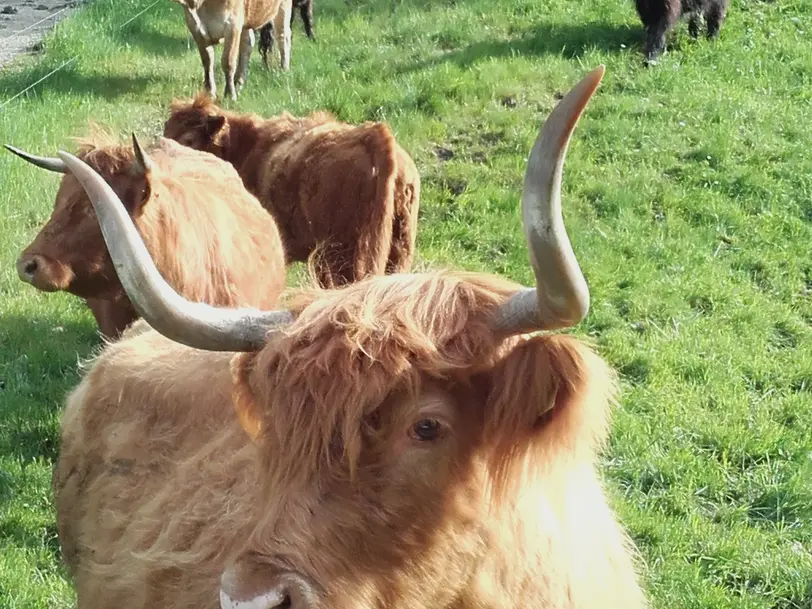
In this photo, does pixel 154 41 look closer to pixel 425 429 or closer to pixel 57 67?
pixel 57 67

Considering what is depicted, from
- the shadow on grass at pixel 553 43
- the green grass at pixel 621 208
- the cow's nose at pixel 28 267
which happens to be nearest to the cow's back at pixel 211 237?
the cow's nose at pixel 28 267

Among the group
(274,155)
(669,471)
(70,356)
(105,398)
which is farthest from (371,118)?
(105,398)

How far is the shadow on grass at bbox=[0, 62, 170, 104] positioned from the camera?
29.5 feet

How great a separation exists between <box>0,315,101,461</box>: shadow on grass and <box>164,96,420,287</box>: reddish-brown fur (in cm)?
145

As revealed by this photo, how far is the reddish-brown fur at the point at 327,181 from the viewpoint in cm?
555

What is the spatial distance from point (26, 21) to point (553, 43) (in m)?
6.38

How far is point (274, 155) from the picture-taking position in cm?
627

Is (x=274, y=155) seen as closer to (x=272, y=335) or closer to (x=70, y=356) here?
(x=70, y=356)

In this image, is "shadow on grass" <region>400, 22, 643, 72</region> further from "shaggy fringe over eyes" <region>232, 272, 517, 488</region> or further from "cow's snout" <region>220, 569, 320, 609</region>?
"cow's snout" <region>220, 569, 320, 609</region>

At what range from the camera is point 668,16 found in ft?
34.0

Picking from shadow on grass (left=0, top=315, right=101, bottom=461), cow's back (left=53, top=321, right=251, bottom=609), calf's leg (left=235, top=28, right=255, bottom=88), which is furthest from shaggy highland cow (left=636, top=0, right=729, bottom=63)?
cow's back (left=53, top=321, right=251, bottom=609)

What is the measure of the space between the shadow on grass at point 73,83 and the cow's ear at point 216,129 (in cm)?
302

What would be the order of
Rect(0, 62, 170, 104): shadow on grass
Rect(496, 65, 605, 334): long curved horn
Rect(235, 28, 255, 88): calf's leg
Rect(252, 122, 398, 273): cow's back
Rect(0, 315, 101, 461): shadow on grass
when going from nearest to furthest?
Rect(496, 65, 605, 334): long curved horn < Rect(0, 315, 101, 461): shadow on grass < Rect(252, 122, 398, 273): cow's back < Rect(0, 62, 170, 104): shadow on grass < Rect(235, 28, 255, 88): calf's leg

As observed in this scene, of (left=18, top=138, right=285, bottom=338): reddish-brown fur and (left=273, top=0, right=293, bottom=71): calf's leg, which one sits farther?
(left=273, top=0, right=293, bottom=71): calf's leg
